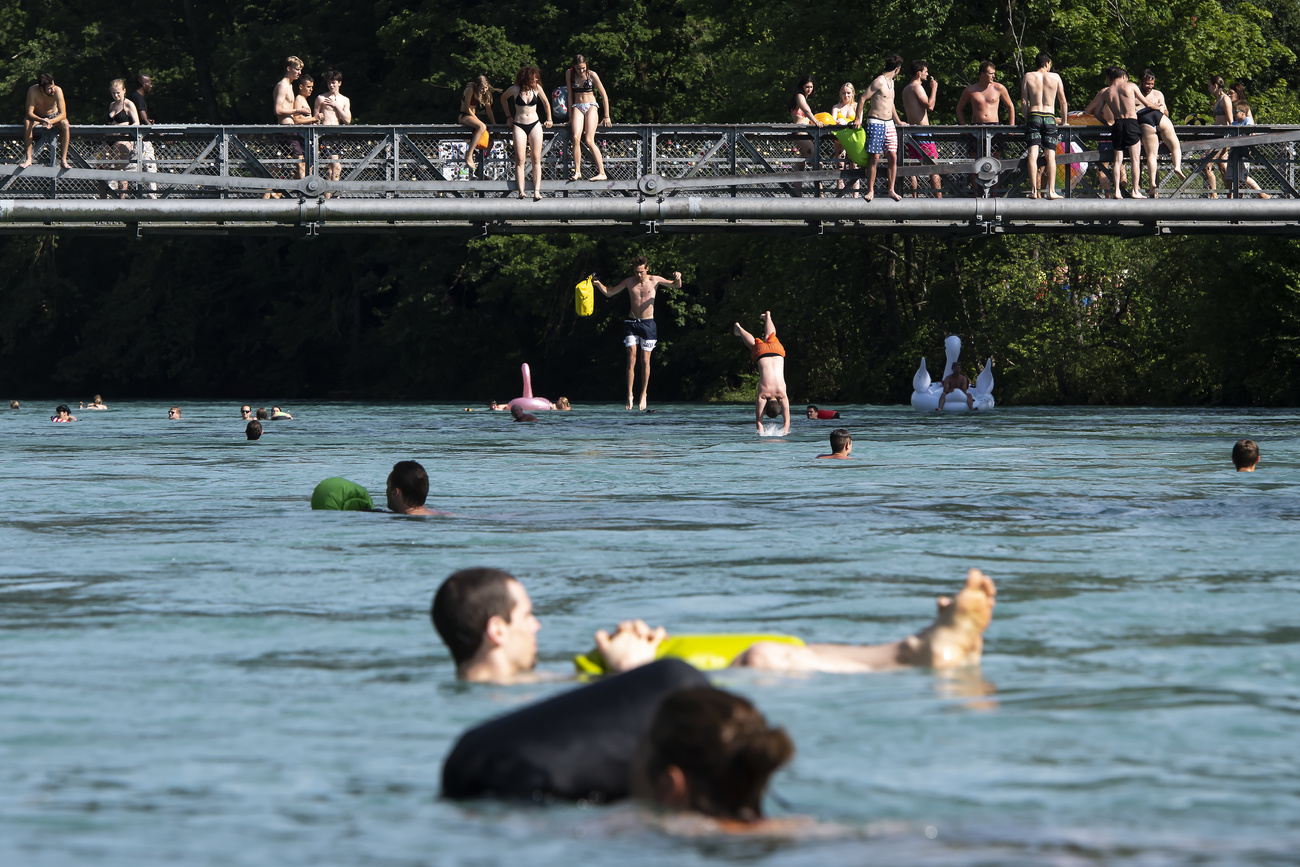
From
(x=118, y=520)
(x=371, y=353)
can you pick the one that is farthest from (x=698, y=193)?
(x=371, y=353)

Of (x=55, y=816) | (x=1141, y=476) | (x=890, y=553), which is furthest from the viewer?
(x=1141, y=476)

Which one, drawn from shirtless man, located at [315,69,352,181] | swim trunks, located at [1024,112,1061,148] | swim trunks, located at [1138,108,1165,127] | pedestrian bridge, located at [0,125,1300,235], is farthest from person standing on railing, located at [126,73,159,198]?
swim trunks, located at [1138,108,1165,127]

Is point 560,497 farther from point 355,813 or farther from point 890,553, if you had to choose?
point 355,813

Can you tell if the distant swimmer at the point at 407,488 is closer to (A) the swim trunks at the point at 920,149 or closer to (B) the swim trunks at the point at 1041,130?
(B) the swim trunks at the point at 1041,130

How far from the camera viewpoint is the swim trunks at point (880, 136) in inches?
1004

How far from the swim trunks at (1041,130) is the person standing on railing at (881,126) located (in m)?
1.79

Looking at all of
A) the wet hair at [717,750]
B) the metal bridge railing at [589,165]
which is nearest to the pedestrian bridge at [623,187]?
the metal bridge railing at [589,165]

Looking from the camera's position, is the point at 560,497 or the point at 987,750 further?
the point at 560,497

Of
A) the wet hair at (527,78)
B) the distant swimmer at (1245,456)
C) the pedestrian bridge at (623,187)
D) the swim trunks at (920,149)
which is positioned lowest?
the distant swimmer at (1245,456)

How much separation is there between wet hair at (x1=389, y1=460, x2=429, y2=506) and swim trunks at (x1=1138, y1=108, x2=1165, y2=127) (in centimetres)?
1546

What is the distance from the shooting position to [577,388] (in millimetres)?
54656

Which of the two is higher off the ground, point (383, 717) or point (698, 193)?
point (698, 193)

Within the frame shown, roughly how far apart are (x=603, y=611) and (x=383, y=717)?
2.51 m

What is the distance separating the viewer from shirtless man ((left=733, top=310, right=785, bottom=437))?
23344mm
